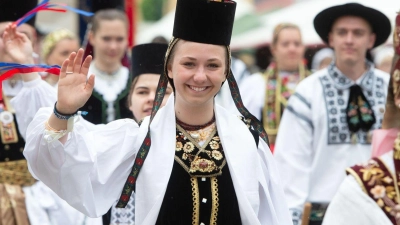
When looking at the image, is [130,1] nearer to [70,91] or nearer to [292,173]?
[292,173]

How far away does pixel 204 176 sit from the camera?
5.14m

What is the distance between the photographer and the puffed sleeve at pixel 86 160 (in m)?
4.79

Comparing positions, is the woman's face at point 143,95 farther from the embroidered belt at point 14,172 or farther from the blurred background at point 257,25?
the blurred background at point 257,25

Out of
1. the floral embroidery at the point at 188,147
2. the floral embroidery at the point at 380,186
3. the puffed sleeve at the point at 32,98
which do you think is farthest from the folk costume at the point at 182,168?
the puffed sleeve at the point at 32,98

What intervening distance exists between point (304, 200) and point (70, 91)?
347 centimetres

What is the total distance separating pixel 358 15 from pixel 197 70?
10.6 feet

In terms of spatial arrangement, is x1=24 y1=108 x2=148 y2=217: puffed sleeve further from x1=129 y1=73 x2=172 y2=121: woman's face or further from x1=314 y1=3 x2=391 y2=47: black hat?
x1=314 y1=3 x2=391 y2=47: black hat

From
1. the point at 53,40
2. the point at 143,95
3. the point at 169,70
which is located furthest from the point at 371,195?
the point at 53,40

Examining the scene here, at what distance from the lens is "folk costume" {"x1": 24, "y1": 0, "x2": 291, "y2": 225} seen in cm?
501

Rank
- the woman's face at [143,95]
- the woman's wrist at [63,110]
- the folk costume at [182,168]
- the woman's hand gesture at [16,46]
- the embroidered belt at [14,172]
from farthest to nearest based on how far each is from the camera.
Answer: the embroidered belt at [14,172]
the woman's face at [143,95]
the woman's hand gesture at [16,46]
the folk costume at [182,168]
the woman's wrist at [63,110]

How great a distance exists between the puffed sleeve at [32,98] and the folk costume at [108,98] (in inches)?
36.0

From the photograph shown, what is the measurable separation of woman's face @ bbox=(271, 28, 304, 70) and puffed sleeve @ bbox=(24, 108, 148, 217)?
559 centimetres

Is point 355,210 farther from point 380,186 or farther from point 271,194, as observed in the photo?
point 271,194

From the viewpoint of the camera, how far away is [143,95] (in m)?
6.69
